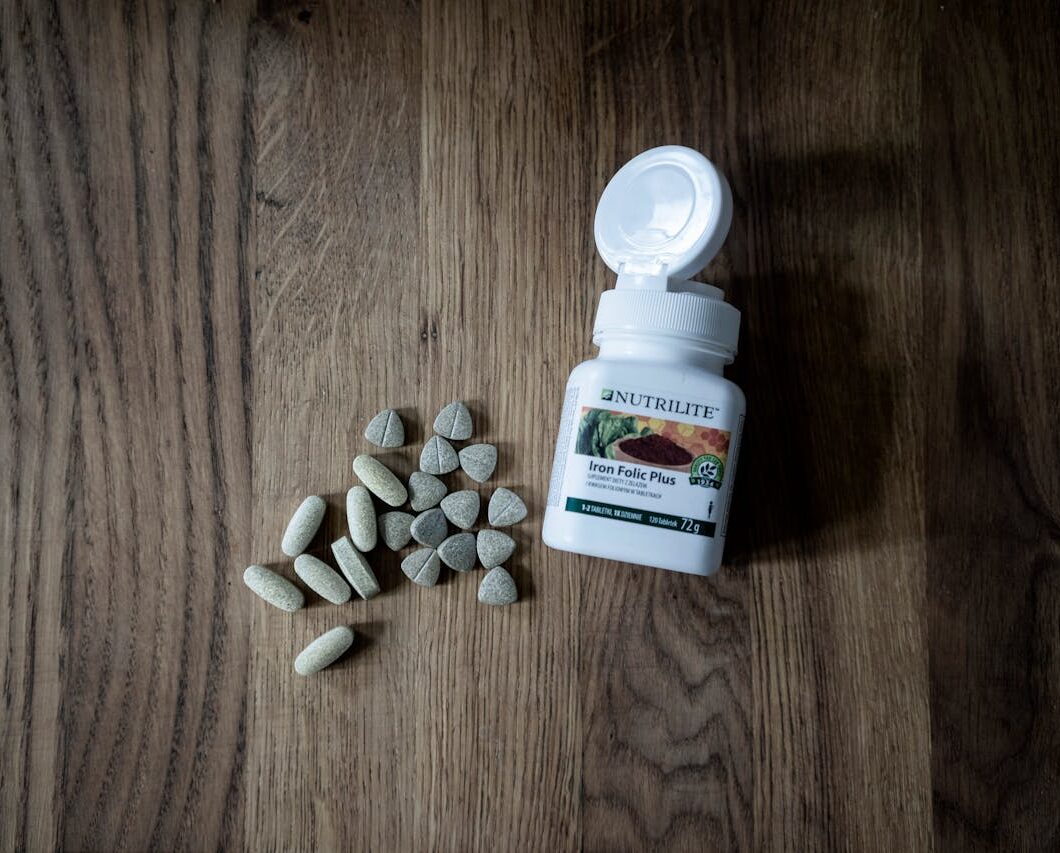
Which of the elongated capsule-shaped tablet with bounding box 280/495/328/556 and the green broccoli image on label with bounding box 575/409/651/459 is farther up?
the green broccoli image on label with bounding box 575/409/651/459

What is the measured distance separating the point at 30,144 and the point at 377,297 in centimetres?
31

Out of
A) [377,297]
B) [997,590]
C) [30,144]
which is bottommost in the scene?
[997,590]

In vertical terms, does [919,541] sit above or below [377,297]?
below

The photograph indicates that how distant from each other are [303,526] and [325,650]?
0.33ft

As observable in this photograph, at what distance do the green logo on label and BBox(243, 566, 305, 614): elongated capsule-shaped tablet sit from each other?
1.09ft

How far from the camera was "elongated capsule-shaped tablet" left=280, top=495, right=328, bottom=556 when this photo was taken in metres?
0.65

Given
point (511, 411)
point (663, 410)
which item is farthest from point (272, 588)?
point (663, 410)

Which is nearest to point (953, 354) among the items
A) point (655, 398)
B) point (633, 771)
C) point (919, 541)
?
point (919, 541)

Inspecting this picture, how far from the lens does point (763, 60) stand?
664 millimetres

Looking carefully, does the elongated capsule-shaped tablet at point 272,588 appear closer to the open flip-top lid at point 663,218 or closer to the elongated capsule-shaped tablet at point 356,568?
the elongated capsule-shaped tablet at point 356,568

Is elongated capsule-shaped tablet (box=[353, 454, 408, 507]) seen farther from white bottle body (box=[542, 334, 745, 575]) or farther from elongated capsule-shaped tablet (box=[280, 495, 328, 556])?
white bottle body (box=[542, 334, 745, 575])

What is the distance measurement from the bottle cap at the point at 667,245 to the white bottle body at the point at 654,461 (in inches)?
0.7

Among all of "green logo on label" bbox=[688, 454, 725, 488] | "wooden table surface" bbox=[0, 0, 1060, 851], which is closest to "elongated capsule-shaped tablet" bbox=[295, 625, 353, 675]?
"wooden table surface" bbox=[0, 0, 1060, 851]

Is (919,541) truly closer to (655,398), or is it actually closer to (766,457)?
(766,457)
